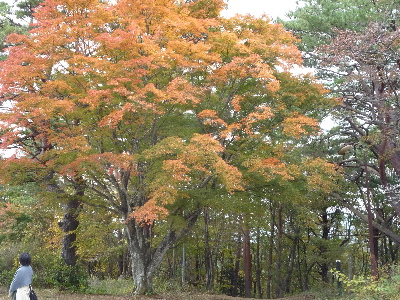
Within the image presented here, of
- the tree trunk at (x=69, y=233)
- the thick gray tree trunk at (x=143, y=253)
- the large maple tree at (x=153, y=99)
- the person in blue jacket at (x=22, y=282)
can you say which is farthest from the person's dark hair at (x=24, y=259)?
the tree trunk at (x=69, y=233)

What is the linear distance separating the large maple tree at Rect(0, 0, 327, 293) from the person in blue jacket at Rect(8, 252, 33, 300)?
3839 mm

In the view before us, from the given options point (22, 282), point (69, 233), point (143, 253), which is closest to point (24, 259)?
point (22, 282)

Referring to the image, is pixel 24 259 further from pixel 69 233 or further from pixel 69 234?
pixel 69 234

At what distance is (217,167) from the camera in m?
9.38

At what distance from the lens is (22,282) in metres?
5.73

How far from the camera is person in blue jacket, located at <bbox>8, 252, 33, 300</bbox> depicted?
5.70 m

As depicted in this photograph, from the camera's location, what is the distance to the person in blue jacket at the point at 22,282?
5699 millimetres

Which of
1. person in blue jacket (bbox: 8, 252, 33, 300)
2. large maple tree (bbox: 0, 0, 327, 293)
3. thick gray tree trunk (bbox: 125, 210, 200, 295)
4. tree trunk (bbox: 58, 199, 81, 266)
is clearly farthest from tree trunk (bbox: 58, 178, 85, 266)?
person in blue jacket (bbox: 8, 252, 33, 300)

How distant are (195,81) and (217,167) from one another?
3555mm

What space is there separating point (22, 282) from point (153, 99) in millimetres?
5849

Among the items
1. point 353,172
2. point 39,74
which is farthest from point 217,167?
point 353,172

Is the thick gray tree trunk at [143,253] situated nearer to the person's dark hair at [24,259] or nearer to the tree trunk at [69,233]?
the tree trunk at [69,233]

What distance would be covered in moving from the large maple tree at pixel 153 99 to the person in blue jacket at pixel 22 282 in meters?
3.84

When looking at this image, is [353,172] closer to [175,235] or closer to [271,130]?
[271,130]
